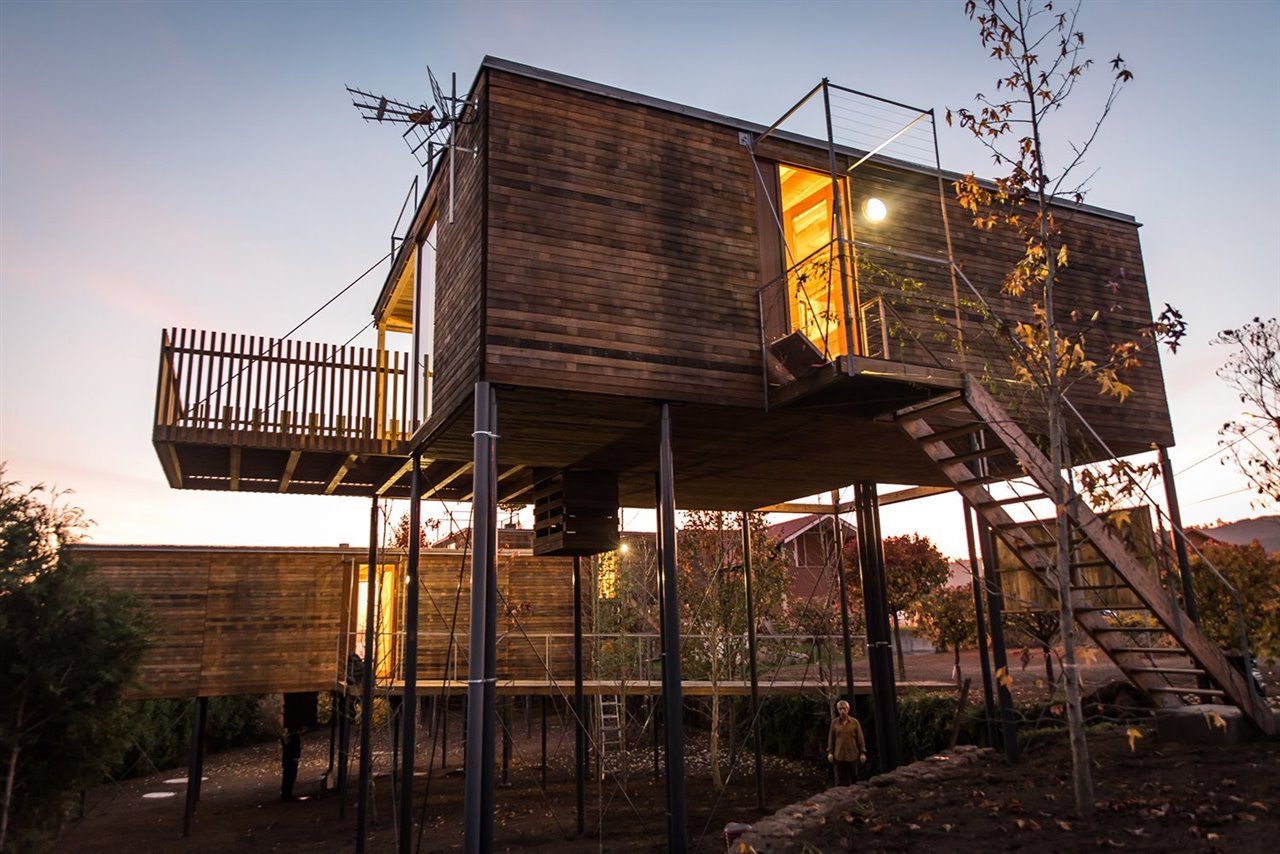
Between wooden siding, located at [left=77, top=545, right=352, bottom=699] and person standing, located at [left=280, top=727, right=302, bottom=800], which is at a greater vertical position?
wooden siding, located at [left=77, top=545, right=352, bottom=699]

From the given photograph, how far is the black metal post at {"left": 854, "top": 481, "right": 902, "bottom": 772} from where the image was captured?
1190cm

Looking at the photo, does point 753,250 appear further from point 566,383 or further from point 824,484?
point 824,484

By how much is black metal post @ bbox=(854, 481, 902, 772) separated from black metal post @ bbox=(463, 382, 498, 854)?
6577 millimetres

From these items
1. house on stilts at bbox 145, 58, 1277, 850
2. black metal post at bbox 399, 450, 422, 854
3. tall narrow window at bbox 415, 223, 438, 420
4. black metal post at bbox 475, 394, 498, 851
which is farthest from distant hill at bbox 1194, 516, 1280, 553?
black metal post at bbox 475, 394, 498, 851

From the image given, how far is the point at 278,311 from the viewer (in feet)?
121

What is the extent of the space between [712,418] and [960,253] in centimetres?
447

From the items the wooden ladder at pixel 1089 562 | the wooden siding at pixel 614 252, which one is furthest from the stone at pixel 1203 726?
the wooden siding at pixel 614 252

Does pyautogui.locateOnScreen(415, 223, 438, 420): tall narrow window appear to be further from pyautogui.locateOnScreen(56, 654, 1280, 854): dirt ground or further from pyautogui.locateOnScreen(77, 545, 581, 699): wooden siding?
pyautogui.locateOnScreen(77, 545, 581, 699): wooden siding

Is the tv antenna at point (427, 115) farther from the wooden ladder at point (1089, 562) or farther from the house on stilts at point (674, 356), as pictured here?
the wooden ladder at point (1089, 562)

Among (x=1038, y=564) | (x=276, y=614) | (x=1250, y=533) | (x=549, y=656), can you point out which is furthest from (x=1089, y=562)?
(x=1250, y=533)

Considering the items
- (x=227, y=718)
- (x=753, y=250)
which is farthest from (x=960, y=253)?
(x=227, y=718)

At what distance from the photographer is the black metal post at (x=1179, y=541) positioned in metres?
10.4

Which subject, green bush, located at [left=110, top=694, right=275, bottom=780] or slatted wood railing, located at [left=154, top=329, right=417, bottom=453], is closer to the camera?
slatted wood railing, located at [left=154, top=329, right=417, bottom=453]

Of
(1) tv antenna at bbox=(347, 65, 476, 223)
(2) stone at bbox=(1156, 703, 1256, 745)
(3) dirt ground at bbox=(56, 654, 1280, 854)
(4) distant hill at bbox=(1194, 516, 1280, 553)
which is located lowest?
(3) dirt ground at bbox=(56, 654, 1280, 854)
